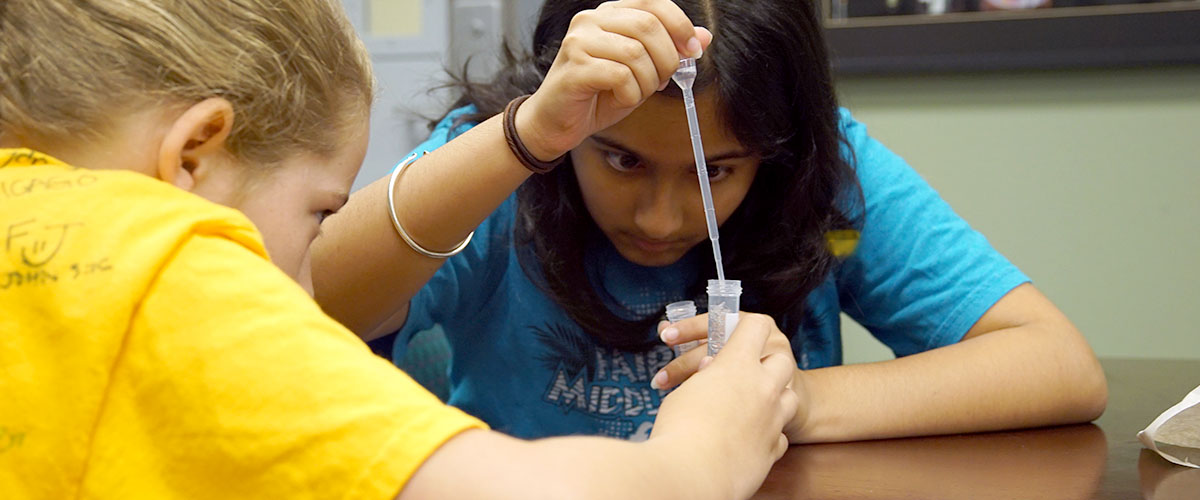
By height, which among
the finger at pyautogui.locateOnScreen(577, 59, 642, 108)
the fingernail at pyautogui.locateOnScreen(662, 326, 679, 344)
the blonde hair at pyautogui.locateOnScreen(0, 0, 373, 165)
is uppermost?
the blonde hair at pyautogui.locateOnScreen(0, 0, 373, 165)

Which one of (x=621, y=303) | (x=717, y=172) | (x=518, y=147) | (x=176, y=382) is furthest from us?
(x=621, y=303)

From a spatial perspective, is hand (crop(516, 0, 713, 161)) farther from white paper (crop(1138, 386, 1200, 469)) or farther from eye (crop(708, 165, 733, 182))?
white paper (crop(1138, 386, 1200, 469))

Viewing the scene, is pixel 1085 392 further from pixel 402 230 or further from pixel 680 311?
pixel 402 230

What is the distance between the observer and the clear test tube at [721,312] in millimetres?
852

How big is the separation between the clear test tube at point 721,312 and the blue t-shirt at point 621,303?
299mm

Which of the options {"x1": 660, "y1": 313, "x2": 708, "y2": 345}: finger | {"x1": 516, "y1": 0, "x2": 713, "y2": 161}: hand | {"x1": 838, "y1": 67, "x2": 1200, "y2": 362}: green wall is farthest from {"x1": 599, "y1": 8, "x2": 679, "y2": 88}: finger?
{"x1": 838, "y1": 67, "x2": 1200, "y2": 362}: green wall

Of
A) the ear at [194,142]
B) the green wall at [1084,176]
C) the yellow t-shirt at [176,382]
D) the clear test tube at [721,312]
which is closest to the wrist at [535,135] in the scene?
the clear test tube at [721,312]

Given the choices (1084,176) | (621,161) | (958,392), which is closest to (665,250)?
(621,161)

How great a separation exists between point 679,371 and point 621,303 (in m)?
0.33

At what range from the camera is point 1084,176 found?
1.97m

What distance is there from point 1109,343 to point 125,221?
195 centimetres

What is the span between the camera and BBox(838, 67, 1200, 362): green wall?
1.90 metres

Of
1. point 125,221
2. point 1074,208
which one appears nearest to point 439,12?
point 1074,208

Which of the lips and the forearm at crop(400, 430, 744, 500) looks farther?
the lips
